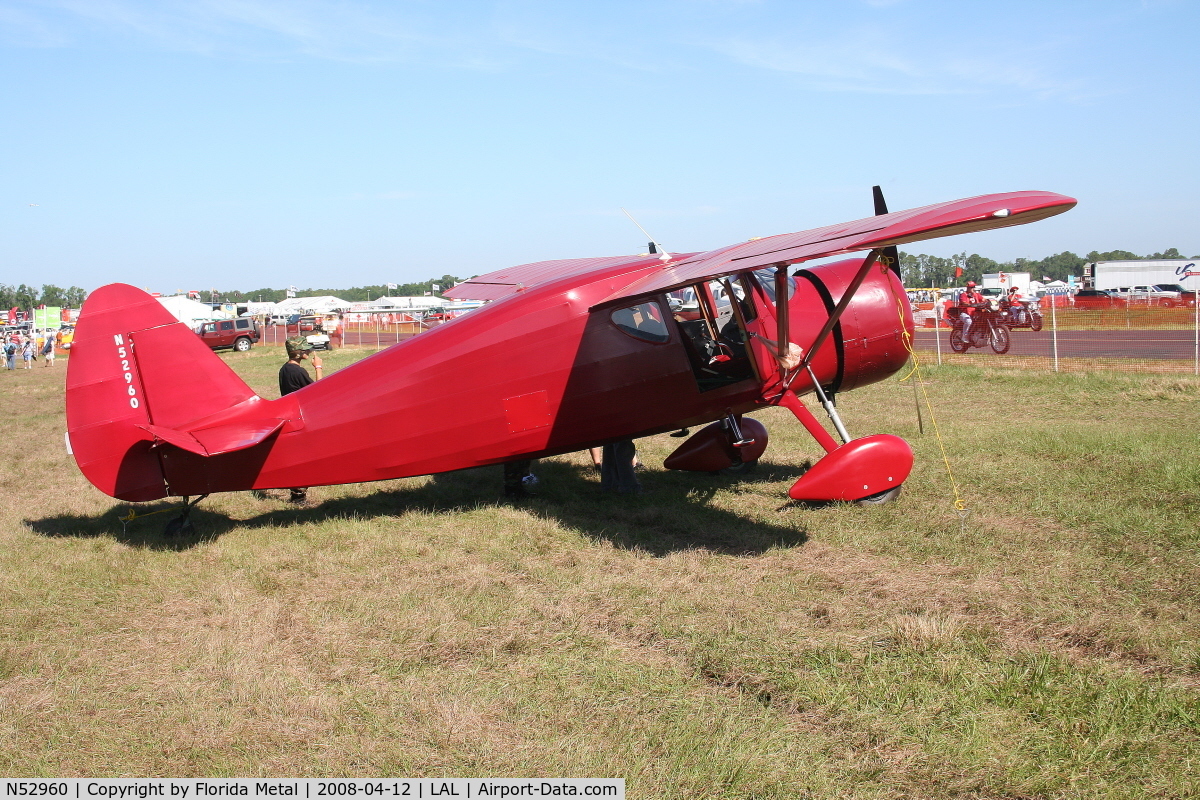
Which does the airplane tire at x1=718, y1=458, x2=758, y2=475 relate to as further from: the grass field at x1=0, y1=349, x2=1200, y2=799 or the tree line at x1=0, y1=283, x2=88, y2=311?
the tree line at x1=0, y1=283, x2=88, y2=311

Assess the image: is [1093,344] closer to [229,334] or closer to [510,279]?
[510,279]

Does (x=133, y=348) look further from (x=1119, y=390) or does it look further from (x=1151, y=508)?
(x=1119, y=390)

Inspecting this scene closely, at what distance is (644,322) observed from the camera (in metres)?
7.10

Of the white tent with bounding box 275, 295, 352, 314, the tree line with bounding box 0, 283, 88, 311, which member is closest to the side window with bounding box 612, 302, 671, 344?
the white tent with bounding box 275, 295, 352, 314

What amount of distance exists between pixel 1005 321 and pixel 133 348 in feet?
68.4

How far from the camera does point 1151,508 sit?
6488 millimetres

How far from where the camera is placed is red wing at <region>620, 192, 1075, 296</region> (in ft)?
15.7

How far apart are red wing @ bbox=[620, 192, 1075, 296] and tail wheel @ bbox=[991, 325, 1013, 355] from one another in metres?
16.1

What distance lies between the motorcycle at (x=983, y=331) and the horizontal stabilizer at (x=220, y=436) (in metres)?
19.1

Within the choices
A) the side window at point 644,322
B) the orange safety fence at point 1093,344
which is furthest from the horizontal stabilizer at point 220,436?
the orange safety fence at point 1093,344

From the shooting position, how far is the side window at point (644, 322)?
7.05m

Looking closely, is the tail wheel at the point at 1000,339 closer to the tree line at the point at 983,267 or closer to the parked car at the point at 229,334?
the parked car at the point at 229,334

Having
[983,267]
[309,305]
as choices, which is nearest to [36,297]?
[309,305]
